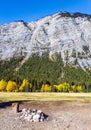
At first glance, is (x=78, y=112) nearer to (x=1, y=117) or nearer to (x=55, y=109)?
(x=55, y=109)

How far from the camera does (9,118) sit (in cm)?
4309

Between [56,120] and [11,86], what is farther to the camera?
[11,86]

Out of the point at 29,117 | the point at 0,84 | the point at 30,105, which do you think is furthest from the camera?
the point at 0,84

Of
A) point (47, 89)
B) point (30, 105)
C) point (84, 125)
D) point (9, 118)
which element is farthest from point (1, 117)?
A: point (47, 89)

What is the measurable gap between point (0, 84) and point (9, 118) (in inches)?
6144

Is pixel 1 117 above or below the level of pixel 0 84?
below

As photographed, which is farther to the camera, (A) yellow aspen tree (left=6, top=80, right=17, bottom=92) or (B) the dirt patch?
(A) yellow aspen tree (left=6, top=80, right=17, bottom=92)

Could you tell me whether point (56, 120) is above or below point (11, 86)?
below

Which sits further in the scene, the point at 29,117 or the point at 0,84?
the point at 0,84

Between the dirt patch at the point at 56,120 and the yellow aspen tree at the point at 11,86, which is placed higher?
the yellow aspen tree at the point at 11,86

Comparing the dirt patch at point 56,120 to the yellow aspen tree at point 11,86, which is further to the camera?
the yellow aspen tree at point 11,86

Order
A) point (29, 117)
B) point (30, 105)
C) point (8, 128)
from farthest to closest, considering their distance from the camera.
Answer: point (30, 105) < point (29, 117) < point (8, 128)

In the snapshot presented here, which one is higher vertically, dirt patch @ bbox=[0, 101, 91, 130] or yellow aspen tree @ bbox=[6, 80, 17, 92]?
yellow aspen tree @ bbox=[6, 80, 17, 92]

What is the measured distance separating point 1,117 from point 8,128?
7.39 metres
